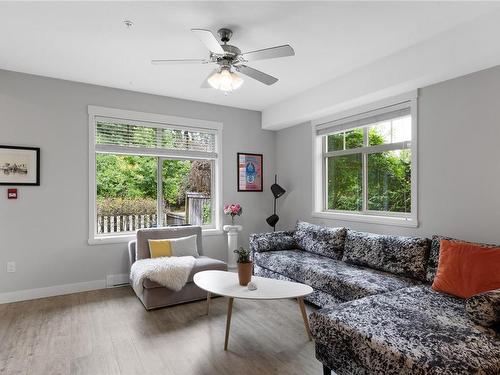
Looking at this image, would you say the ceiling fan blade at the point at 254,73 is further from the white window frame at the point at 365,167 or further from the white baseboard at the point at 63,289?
the white baseboard at the point at 63,289

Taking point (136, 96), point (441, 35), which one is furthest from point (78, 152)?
point (441, 35)

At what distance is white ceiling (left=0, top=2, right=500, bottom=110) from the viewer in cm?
229

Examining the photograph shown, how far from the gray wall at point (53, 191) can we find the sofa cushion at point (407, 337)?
10.3 feet

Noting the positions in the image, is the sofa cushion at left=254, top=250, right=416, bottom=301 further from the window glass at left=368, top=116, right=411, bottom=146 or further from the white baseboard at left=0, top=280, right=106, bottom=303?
the white baseboard at left=0, top=280, right=106, bottom=303

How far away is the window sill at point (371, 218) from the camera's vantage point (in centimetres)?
333

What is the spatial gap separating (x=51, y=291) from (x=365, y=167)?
14.0ft

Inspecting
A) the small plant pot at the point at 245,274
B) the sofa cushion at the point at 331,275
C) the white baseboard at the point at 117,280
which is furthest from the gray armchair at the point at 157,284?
the small plant pot at the point at 245,274

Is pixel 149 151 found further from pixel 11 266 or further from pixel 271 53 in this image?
pixel 271 53

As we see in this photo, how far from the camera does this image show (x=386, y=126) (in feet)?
12.3

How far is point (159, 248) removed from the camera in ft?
12.4

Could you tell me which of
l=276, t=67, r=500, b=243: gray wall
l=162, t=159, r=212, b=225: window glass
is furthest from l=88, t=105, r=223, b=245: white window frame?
l=276, t=67, r=500, b=243: gray wall

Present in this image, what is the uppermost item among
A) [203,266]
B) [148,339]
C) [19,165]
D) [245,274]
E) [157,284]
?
[19,165]

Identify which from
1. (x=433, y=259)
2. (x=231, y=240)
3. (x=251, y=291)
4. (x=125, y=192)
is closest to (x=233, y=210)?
(x=231, y=240)

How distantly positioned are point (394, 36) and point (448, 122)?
3.35ft
